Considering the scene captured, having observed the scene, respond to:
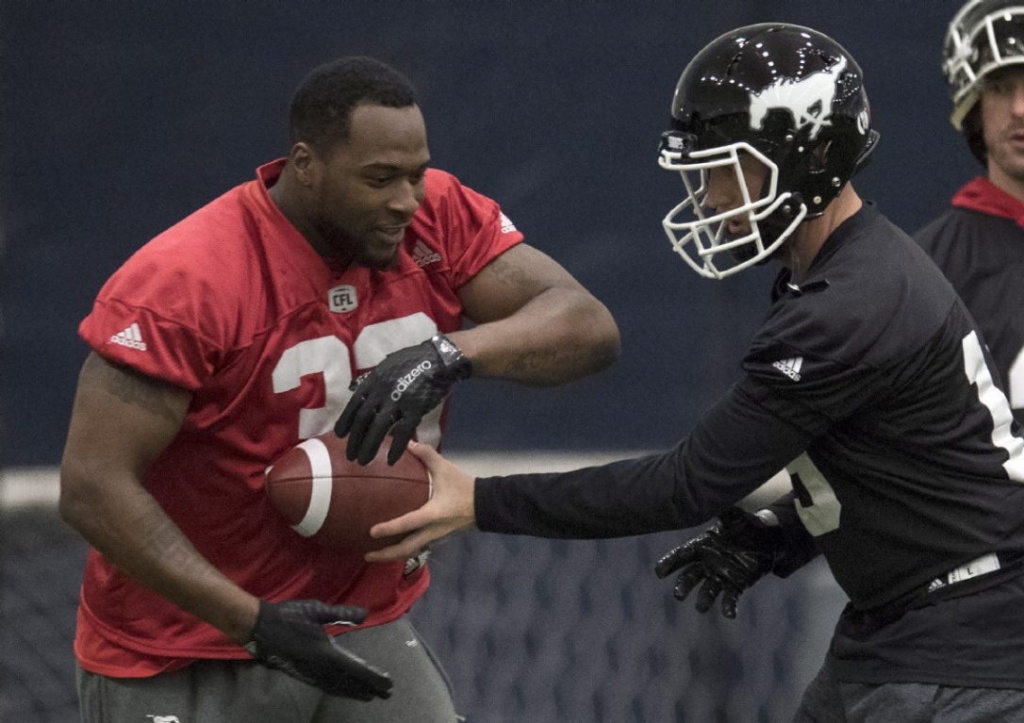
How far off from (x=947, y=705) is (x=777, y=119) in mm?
977

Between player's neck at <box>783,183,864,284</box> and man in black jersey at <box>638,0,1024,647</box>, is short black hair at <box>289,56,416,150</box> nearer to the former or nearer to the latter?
player's neck at <box>783,183,864,284</box>

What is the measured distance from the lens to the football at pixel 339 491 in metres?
3.22

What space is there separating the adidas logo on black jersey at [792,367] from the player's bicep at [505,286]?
2.66ft

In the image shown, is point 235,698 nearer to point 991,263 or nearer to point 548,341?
point 548,341

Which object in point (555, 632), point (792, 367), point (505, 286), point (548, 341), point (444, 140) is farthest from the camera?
point (444, 140)

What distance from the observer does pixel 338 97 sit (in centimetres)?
334

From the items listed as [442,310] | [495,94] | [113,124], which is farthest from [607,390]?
[442,310]

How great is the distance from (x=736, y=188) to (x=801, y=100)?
178 mm

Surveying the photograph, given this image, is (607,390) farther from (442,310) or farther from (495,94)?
(442,310)

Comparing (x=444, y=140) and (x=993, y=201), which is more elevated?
(x=993, y=201)

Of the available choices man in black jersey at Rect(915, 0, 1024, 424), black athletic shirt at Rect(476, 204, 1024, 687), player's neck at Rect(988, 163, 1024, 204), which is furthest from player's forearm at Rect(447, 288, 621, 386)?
player's neck at Rect(988, 163, 1024, 204)

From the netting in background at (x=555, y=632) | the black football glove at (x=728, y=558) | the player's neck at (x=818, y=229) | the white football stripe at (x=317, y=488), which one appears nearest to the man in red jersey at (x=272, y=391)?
the white football stripe at (x=317, y=488)

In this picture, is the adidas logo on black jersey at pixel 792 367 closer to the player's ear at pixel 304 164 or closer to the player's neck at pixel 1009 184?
the player's ear at pixel 304 164

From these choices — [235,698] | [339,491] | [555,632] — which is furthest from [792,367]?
[555,632]
